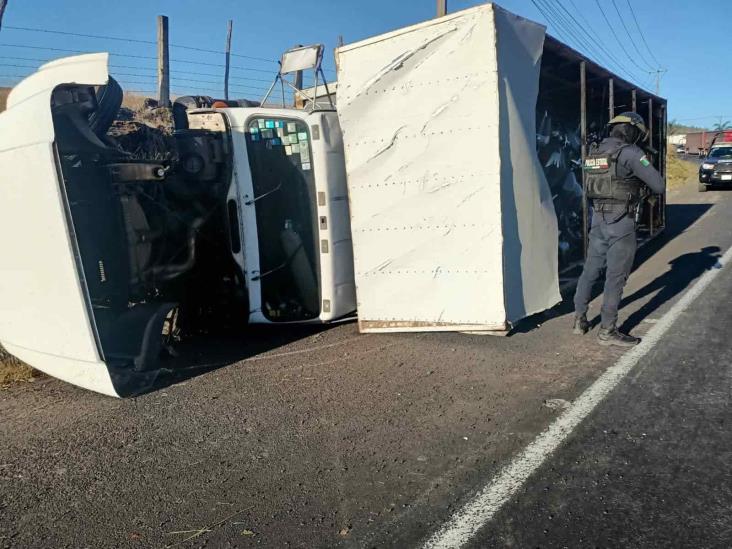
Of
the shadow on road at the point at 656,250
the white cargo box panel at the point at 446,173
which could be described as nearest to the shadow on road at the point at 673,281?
the shadow on road at the point at 656,250

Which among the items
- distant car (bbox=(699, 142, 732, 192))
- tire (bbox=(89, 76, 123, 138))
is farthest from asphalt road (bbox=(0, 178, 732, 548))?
distant car (bbox=(699, 142, 732, 192))

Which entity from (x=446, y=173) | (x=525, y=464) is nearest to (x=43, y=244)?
(x=446, y=173)

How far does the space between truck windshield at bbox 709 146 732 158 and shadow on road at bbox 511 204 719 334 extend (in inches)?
214

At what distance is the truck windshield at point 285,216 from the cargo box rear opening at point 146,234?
270 mm

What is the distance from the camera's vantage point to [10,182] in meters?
3.81

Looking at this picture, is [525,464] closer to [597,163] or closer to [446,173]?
[446,173]

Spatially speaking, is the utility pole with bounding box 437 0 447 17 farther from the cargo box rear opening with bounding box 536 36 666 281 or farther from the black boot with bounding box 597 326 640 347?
the black boot with bounding box 597 326 640 347

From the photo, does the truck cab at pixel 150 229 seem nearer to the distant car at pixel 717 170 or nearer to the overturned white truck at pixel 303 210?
the overturned white truck at pixel 303 210

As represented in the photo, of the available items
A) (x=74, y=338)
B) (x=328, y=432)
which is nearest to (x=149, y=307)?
(x=74, y=338)

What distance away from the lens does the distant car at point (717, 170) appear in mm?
18625

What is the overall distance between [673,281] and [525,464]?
501cm

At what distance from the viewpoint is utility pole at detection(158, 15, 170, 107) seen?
1020 cm

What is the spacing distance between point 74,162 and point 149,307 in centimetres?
131

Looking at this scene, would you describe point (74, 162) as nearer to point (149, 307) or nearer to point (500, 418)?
point (149, 307)
